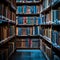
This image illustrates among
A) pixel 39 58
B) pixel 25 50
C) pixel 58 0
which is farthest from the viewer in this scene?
pixel 25 50

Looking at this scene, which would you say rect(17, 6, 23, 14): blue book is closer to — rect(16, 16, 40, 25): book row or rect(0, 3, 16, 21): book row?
rect(16, 16, 40, 25): book row

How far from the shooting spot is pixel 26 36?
25.2 ft

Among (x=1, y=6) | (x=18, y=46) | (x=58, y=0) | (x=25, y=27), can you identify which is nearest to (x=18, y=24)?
(x=25, y=27)

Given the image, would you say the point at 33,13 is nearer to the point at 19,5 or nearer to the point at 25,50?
the point at 19,5

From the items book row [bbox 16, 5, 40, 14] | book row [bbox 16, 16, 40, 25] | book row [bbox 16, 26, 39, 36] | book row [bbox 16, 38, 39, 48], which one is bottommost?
book row [bbox 16, 38, 39, 48]

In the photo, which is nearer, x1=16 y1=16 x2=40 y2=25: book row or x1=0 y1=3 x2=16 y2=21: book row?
x1=0 y1=3 x2=16 y2=21: book row

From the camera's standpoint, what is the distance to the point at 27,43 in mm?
7660

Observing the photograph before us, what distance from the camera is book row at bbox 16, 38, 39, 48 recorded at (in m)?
7.65

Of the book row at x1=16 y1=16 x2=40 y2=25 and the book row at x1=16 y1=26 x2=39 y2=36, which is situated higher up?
the book row at x1=16 y1=16 x2=40 y2=25

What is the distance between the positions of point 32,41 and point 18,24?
2.69ft

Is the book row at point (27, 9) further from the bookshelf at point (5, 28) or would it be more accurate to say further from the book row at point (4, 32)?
the book row at point (4, 32)

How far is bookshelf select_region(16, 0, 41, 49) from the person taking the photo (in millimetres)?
7695

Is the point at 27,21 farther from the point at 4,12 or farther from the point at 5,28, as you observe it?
the point at 4,12

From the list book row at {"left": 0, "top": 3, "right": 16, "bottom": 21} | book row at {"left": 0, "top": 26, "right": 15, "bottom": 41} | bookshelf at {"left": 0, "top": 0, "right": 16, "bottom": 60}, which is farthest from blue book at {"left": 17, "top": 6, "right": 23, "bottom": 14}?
book row at {"left": 0, "top": 26, "right": 15, "bottom": 41}
